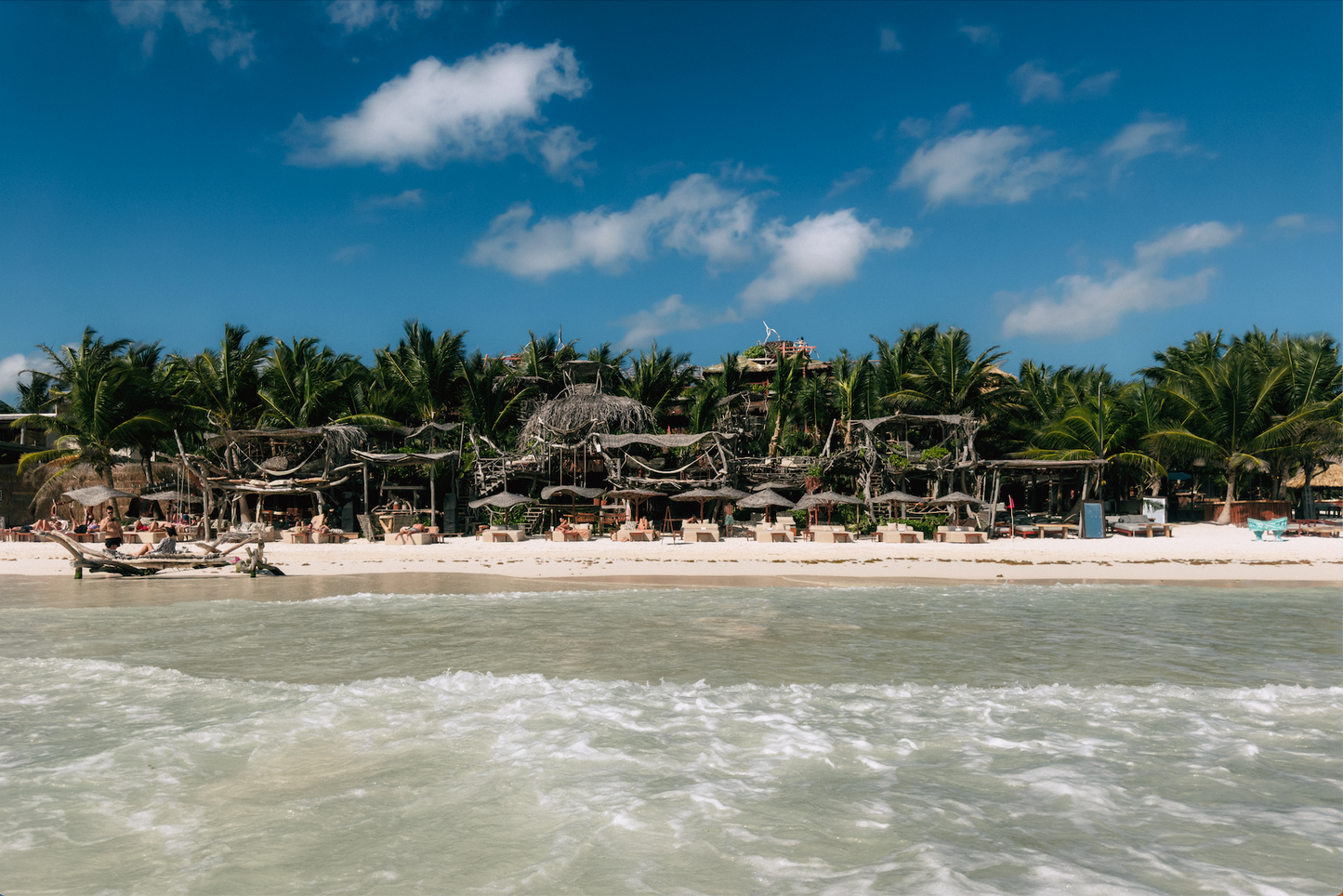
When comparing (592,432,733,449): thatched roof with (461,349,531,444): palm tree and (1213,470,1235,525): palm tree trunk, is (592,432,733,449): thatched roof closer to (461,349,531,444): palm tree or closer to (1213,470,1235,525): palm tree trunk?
(461,349,531,444): palm tree

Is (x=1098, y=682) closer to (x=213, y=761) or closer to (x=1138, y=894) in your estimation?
(x=1138, y=894)

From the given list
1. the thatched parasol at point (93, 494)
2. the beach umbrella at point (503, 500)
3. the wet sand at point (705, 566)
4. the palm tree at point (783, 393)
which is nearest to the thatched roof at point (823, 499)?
the wet sand at point (705, 566)

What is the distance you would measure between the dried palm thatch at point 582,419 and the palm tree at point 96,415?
14884mm

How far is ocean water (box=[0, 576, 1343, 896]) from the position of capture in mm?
4516

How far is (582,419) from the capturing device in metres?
31.1

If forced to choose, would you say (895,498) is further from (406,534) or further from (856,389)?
(406,534)

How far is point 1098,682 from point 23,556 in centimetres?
2750

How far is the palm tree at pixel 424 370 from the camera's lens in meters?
35.6

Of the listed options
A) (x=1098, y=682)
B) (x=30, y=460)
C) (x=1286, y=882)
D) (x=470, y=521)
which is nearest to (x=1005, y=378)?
(x=470, y=521)

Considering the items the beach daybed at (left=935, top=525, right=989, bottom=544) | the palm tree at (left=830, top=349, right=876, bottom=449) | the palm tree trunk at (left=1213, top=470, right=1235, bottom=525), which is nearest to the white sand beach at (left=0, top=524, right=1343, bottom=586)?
the beach daybed at (left=935, top=525, right=989, bottom=544)

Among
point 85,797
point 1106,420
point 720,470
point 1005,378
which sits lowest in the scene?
point 85,797

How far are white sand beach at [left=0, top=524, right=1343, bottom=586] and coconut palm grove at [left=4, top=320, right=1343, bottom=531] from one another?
4488 mm

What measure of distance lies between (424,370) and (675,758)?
105 ft

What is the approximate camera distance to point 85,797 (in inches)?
217
